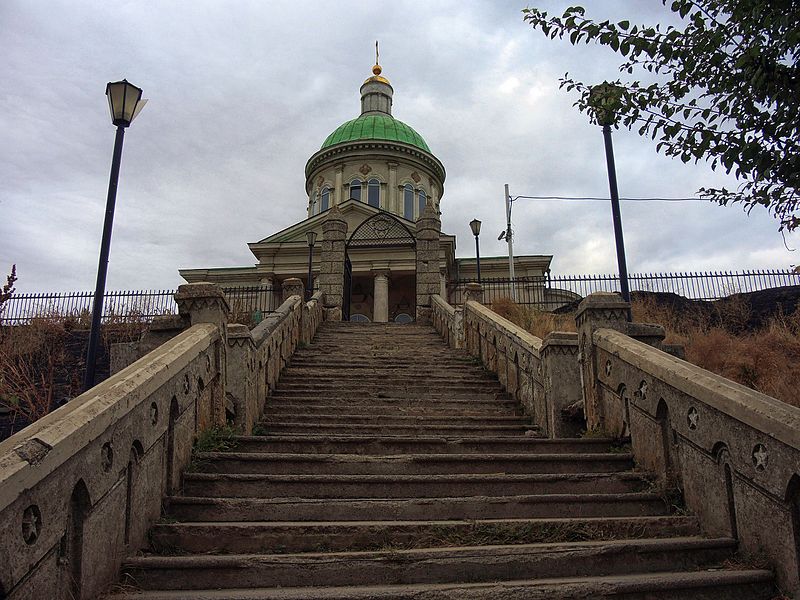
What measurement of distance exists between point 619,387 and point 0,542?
5317 millimetres

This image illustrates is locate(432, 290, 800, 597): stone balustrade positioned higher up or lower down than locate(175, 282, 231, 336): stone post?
lower down

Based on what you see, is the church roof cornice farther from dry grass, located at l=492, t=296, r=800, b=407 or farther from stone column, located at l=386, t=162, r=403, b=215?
dry grass, located at l=492, t=296, r=800, b=407

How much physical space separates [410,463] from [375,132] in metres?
37.1

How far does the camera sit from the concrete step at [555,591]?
378cm

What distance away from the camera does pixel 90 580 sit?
3.73 m

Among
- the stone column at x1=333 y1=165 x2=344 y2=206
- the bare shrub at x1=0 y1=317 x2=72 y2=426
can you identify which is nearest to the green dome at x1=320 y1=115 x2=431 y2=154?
the stone column at x1=333 y1=165 x2=344 y2=206

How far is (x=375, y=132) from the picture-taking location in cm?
4106

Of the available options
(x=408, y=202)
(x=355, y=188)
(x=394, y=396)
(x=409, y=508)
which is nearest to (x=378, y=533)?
(x=409, y=508)

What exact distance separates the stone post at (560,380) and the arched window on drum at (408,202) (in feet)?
106

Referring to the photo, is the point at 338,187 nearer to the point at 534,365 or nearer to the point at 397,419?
the point at 534,365

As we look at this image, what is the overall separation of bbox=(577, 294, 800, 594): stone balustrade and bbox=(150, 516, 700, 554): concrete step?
493mm

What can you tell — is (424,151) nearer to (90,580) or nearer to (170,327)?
(170,327)

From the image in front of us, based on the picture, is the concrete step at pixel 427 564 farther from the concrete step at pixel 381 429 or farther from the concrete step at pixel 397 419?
the concrete step at pixel 397 419

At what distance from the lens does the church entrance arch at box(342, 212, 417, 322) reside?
2806 cm
